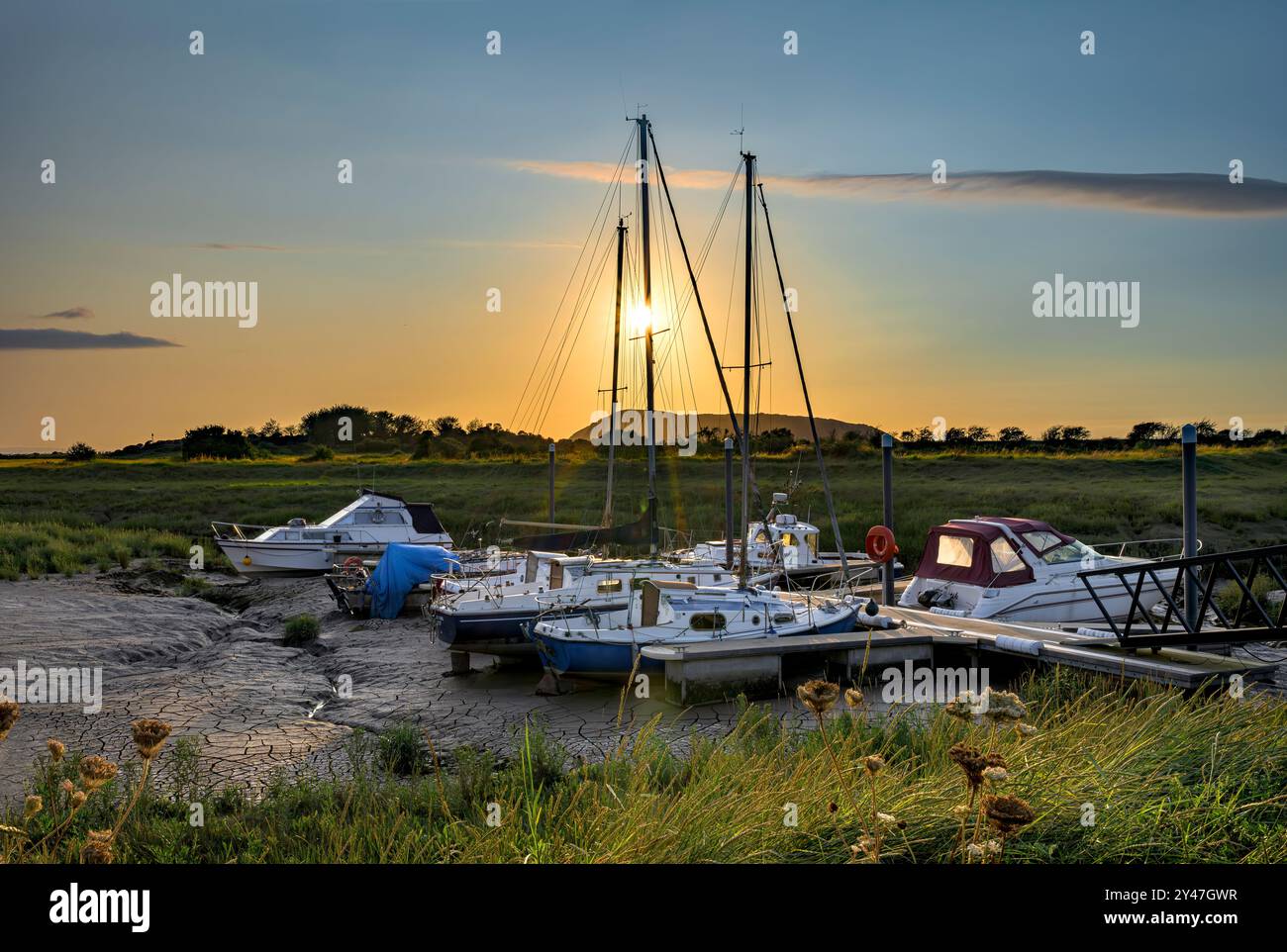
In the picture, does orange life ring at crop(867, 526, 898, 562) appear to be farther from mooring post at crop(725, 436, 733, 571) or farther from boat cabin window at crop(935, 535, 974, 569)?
mooring post at crop(725, 436, 733, 571)

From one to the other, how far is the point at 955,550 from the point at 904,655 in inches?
179

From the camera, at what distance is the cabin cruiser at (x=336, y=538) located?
30.5 m

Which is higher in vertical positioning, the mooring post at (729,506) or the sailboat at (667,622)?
the mooring post at (729,506)

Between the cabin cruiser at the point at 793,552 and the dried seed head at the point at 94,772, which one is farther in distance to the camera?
the cabin cruiser at the point at 793,552

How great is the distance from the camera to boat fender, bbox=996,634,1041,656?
1369cm

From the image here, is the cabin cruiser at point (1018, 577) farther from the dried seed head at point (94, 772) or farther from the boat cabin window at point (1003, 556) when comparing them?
the dried seed head at point (94, 772)

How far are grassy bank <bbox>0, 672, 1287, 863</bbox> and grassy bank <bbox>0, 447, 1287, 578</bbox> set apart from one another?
48.9 feet

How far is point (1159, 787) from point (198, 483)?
6745cm

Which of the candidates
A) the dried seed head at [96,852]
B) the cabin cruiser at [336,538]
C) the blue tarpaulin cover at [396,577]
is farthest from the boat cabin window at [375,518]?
the dried seed head at [96,852]

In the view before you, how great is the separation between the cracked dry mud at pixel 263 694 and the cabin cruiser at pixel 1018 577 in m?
6.43

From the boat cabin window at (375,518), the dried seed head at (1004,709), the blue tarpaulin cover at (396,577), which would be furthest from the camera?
the boat cabin window at (375,518)

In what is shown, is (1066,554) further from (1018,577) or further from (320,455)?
(320,455)

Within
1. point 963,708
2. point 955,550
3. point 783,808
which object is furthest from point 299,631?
point 963,708
